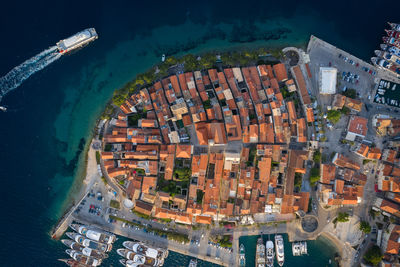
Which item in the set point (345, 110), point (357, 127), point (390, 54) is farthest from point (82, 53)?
point (390, 54)

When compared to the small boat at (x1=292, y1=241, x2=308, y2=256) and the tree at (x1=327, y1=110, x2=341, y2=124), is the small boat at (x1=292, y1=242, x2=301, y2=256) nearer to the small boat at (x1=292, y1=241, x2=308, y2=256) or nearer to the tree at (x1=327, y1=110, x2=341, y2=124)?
the small boat at (x1=292, y1=241, x2=308, y2=256)

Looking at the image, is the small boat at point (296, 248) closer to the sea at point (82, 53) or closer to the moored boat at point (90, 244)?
the sea at point (82, 53)

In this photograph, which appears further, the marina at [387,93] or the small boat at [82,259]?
the marina at [387,93]

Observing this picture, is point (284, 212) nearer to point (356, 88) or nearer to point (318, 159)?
point (318, 159)

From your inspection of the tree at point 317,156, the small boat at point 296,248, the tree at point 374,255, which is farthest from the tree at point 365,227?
the tree at point 317,156

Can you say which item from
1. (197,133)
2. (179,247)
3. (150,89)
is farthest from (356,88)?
(179,247)

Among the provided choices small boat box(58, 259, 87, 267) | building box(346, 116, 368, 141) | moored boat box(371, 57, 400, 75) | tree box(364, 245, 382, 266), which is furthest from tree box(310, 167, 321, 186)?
small boat box(58, 259, 87, 267)

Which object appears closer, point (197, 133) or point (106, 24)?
point (197, 133)
